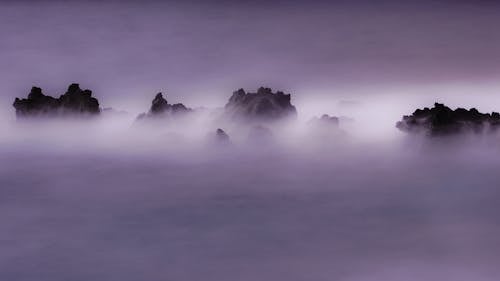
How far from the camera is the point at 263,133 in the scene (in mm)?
107250

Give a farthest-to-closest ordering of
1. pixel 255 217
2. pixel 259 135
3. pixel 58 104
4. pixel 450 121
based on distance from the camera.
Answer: pixel 58 104, pixel 259 135, pixel 450 121, pixel 255 217

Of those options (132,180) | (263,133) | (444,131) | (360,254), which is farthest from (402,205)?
(132,180)

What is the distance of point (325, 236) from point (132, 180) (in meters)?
55.8

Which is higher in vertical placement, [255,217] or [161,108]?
[161,108]

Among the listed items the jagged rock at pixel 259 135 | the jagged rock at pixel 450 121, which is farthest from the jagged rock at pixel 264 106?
the jagged rock at pixel 450 121

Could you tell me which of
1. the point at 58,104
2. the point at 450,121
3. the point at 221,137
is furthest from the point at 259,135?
the point at 58,104

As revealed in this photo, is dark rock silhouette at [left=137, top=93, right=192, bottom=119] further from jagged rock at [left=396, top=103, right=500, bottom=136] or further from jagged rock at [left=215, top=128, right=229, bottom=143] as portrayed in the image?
jagged rock at [left=396, top=103, right=500, bottom=136]

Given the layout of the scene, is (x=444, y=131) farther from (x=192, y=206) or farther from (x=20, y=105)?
(x=20, y=105)

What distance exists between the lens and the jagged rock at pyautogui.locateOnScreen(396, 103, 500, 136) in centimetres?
8456

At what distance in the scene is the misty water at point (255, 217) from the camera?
4203 cm

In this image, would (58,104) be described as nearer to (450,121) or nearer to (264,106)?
(264,106)

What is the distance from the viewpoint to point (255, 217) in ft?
217

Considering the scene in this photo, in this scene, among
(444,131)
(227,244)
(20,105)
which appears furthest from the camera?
(20,105)

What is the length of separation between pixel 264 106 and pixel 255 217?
4902cm
